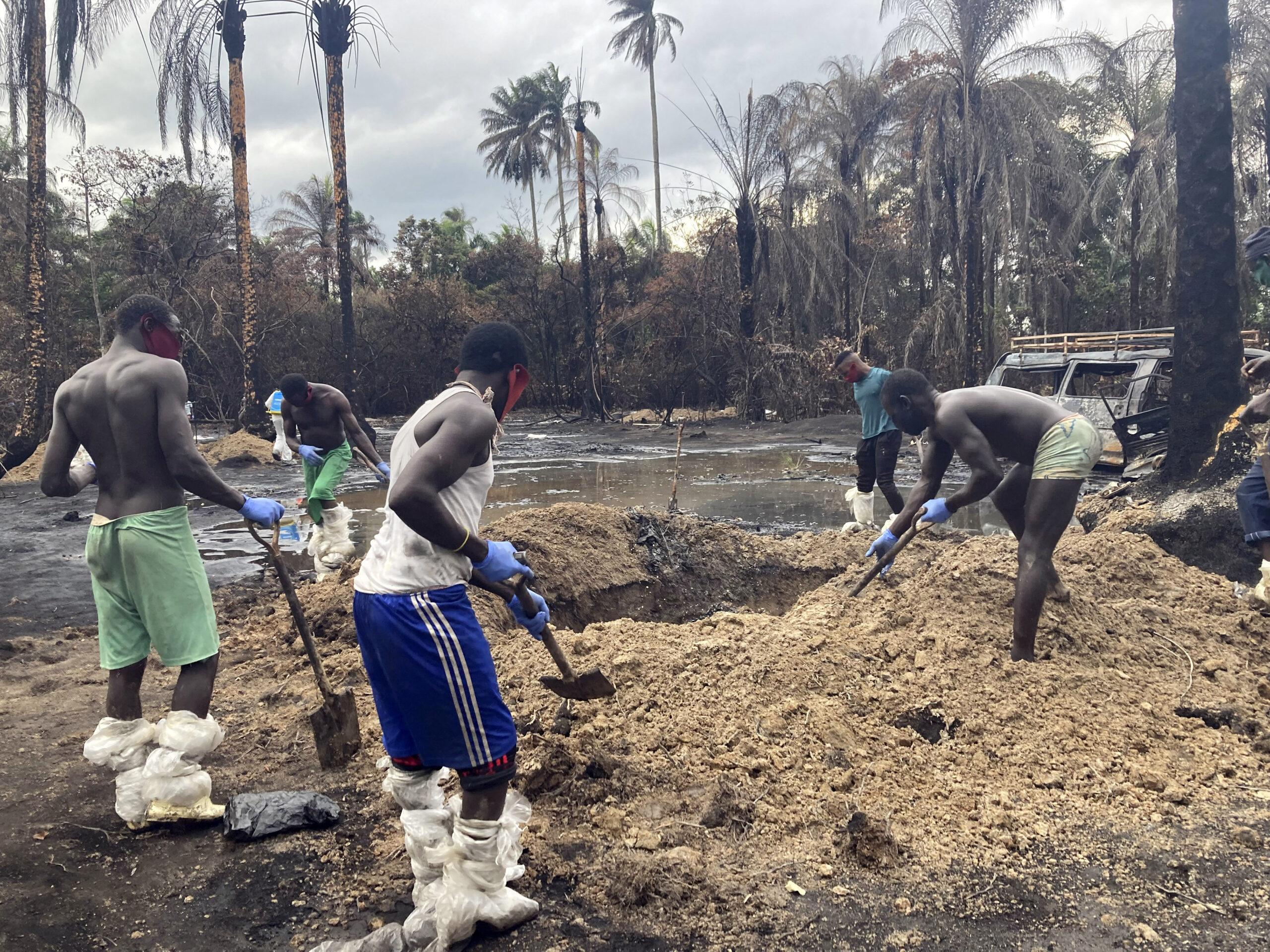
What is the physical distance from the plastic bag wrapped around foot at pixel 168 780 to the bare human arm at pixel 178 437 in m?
0.88

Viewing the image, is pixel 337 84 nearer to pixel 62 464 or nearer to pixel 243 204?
pixel 243 204

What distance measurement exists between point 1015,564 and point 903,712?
181cm

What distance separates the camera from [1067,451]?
12.9 feet

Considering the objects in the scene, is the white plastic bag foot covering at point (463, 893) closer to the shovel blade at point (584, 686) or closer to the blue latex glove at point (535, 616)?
the blue latex glove at point (535, 616)

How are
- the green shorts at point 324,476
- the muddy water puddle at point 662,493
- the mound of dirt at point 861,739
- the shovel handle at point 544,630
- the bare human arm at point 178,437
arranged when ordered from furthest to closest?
the muddy water puddle at point 662,493
the green shorts at point 324,476
the bare human arm at point 178,437
the mound of dirt at point 861,739
the shovel handle at point 544,630

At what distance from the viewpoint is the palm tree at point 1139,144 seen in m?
17.8

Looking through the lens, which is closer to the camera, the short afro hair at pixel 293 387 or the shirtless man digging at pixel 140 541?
the shirtless man digging at pixel 140 541

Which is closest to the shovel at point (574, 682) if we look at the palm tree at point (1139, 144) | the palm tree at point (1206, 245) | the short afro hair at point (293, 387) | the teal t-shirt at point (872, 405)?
the short afro hair at point (293, 387)

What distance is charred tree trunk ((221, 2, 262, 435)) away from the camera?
644 inches

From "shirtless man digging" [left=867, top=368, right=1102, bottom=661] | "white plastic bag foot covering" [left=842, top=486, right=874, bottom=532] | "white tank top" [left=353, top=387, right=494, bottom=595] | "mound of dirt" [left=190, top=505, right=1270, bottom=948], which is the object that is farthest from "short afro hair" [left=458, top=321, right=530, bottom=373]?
"white plastic bag foot covering" [left=842, top=486, right=874, bottom=532]

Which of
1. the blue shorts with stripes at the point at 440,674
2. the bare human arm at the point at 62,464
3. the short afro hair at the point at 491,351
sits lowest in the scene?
the blue shorts with stripes at the point at 440,674

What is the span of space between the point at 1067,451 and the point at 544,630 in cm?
274

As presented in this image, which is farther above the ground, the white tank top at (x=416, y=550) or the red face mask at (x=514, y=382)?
the red face mask at (x=514, y=382)

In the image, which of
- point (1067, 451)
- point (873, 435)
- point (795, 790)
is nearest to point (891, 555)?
point (1067, 451)
